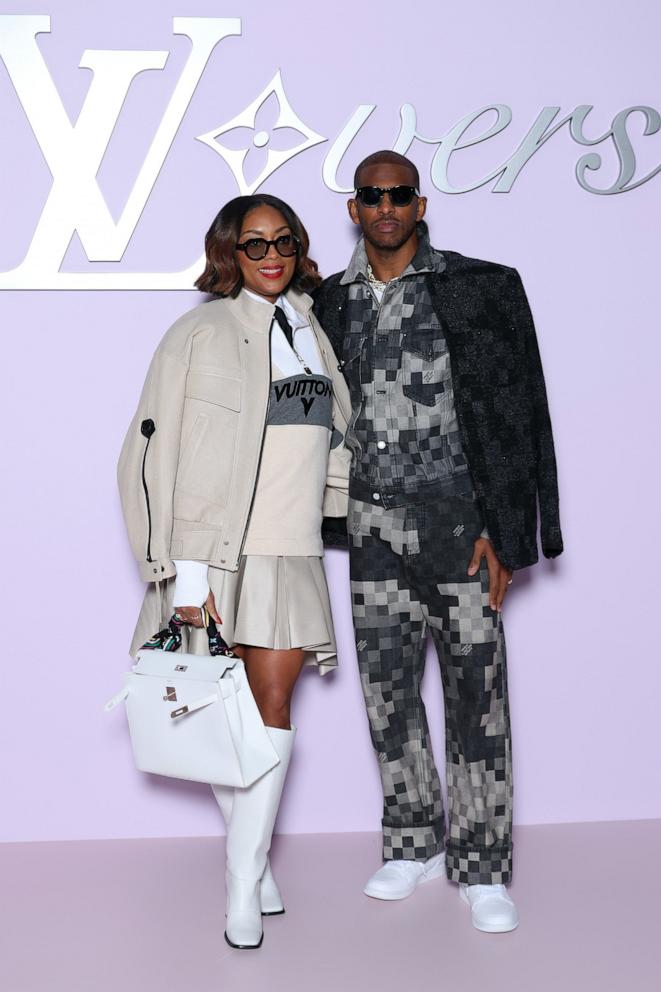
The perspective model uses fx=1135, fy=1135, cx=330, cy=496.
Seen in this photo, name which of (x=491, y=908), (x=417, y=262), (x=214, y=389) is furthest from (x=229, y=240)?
(x=491, y=908)

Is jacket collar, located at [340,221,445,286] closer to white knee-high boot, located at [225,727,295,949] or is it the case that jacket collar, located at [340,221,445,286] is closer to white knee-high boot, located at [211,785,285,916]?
white knee-high boot, located at [225,727,295,949]

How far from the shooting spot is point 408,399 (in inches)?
112

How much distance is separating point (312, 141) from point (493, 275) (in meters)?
0.73

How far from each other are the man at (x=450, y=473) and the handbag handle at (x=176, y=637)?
48cm

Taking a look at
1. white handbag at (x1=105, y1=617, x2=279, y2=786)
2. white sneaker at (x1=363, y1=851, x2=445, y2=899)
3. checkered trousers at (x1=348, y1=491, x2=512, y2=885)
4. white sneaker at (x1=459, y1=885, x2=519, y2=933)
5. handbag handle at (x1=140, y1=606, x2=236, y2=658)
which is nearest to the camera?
white handbag at (x1=105, y1=617, x2=279, y2=786)

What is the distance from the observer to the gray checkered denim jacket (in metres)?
2.86

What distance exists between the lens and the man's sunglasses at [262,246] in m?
2.79

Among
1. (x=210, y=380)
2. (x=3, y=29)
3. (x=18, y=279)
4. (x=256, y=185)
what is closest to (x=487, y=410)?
(x=210, y=380)

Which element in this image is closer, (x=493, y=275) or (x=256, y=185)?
(x=493, y=275)

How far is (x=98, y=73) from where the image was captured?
3.21 metres

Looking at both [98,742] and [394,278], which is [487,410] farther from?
[98,742]

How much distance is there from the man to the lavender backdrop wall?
40 centimetres

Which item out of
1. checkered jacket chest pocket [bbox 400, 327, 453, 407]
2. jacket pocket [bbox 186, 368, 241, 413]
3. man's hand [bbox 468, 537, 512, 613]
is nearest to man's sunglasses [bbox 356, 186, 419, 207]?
checkered jacket chest pocket [bbox 400, 327, 453, 407]

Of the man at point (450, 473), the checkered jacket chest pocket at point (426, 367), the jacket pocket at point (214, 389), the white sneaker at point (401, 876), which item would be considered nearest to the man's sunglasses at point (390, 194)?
the man at point (450, 473)
